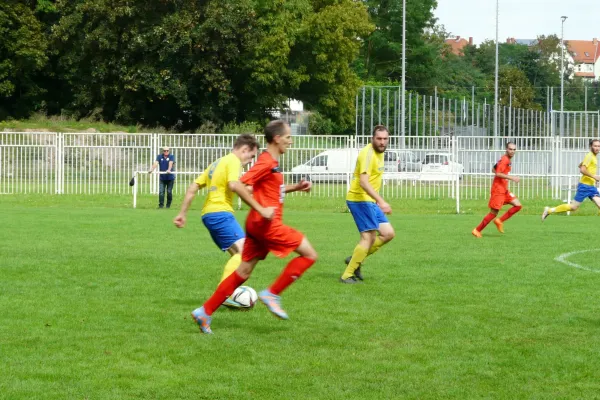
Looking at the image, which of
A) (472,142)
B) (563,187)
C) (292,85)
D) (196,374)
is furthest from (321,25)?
(196,374)

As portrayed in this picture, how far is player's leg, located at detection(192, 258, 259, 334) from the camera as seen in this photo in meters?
8.07

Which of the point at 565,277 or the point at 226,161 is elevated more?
the point at 226,161

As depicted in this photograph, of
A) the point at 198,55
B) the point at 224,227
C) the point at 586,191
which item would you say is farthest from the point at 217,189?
the point at 198,55

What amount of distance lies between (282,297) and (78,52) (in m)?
43.1

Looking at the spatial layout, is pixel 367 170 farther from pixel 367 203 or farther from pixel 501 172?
pixel 501 172

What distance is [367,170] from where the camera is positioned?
11570 millimetres

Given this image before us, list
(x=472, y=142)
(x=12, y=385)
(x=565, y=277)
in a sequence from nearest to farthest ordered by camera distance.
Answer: (x=12, y=385)
(x=565, y=277)
(x=472, y=142)

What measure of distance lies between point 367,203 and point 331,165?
18.9 m

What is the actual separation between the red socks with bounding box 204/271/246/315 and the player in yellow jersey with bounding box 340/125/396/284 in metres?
3.30

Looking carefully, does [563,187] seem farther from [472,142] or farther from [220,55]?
[220,55]

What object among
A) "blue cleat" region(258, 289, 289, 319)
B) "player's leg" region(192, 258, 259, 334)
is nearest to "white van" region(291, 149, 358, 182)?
"blue cleat" region(258, 289, 289, 319)

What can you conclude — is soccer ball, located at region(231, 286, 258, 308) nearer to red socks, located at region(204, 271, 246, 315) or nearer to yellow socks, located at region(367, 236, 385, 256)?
red socks, located at region(204, 271, 246, 315)

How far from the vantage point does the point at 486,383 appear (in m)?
6.34

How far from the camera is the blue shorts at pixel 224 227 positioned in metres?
10.1
